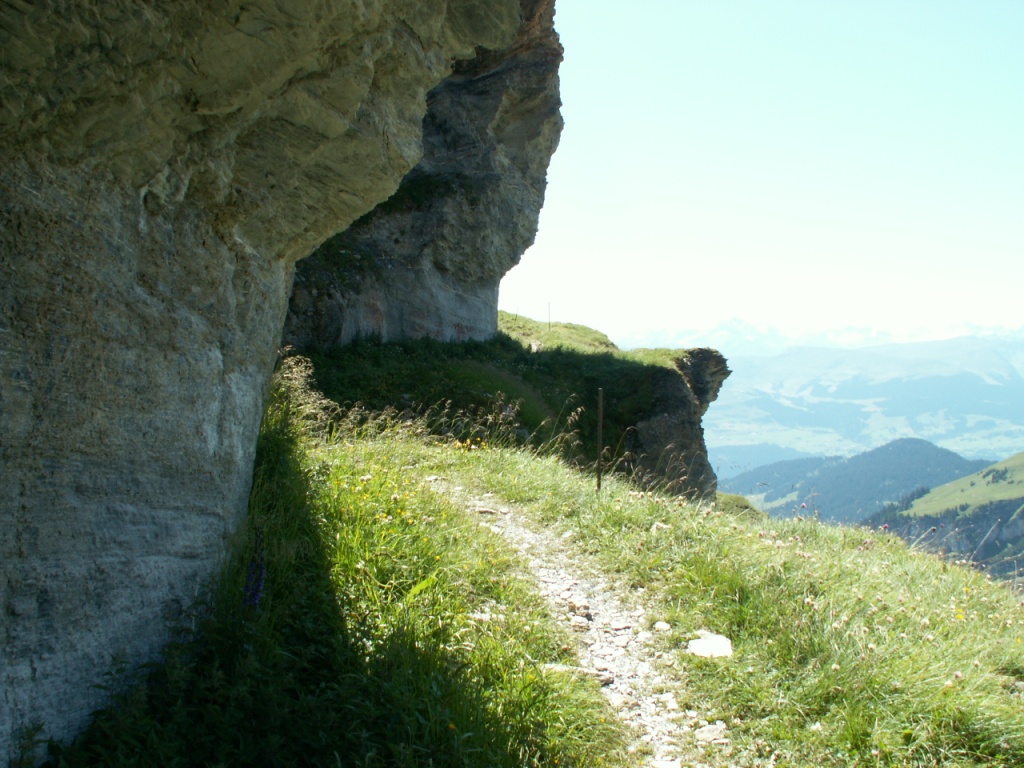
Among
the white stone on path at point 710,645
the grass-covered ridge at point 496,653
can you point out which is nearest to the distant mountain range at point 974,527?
the grass-covered ridge at point 496,653

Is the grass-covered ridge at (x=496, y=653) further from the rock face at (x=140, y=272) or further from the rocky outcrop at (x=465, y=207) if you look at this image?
the rocky outcrop at (x=465, y=207)

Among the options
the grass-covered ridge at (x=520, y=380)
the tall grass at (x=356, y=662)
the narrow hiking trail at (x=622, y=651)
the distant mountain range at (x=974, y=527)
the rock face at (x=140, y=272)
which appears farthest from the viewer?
the grass-covered ridge at (x=520, y=380)

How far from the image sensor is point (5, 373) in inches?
117

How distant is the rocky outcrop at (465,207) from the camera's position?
73.0 ft

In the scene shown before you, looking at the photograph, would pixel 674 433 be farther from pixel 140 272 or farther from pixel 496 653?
pixel 140 272

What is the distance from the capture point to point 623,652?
5.25 m

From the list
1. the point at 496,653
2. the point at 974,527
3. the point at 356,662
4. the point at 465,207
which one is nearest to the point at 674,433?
the point at 465,207

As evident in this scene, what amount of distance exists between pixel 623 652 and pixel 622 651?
0.04 feet

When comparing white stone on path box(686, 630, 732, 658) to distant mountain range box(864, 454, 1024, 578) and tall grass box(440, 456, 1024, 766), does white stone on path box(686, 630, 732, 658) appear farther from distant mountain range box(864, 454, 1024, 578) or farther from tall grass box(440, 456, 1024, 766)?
distant mountain range box(864, 454, 1024, 578)

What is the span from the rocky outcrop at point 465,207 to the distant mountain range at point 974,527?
1455cm

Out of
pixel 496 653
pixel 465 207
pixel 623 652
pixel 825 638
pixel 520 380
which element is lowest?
pixel 623 652

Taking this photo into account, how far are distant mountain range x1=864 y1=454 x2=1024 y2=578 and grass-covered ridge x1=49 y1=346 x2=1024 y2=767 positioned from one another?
106 cm

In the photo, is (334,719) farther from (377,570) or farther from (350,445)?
(350,445)

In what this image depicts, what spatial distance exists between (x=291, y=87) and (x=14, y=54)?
1704 millimetres
